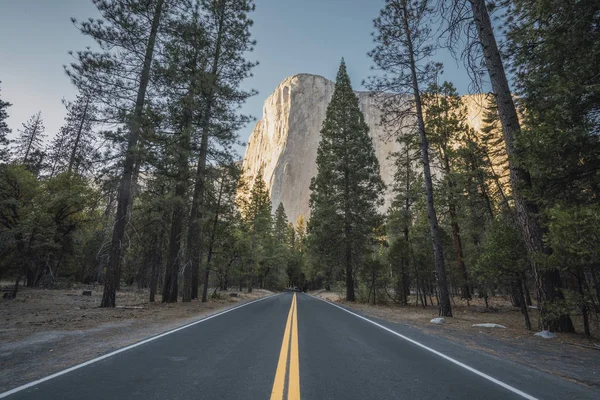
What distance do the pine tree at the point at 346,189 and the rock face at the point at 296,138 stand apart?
8573 cm

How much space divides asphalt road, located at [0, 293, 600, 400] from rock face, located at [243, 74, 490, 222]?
341 feet

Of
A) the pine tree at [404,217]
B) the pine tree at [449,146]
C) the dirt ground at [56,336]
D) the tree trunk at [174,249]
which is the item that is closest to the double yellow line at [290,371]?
the dirt ground at [56,336]

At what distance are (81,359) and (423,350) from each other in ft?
21.9

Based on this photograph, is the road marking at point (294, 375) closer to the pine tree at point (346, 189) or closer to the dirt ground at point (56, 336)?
the dirt ground at point (56, 336)

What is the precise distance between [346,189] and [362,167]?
2.27 m

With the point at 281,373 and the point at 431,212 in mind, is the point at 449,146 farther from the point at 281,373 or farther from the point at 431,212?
the point at 281,373

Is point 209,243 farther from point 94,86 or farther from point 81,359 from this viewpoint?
point 81,359

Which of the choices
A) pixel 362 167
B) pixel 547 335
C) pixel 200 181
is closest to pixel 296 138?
pixel 362 167

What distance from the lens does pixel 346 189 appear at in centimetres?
2344

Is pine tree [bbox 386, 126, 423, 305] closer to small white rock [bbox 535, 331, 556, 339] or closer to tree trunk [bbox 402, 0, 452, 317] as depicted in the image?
tree trunk [bbox 402, 0, 452, 317]

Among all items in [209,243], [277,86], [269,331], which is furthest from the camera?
[277,86]

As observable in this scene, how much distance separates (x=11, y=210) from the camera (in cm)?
2142

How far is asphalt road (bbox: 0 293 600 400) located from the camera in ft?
11.3

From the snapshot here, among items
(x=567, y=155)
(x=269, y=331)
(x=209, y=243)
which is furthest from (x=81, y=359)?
(x=209, y=243)
